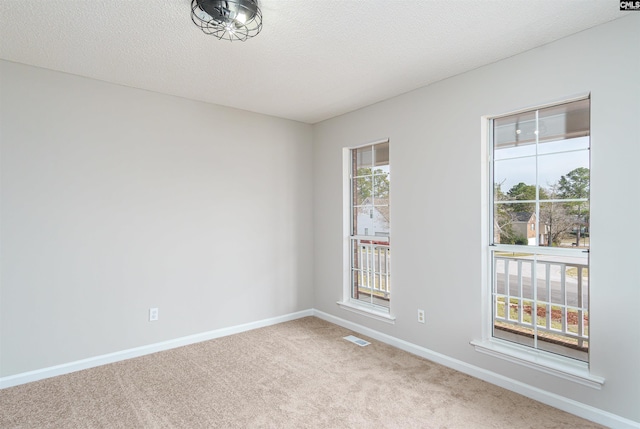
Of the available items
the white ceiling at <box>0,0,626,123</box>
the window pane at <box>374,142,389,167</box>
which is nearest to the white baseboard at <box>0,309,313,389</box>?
the window pane at <box>374,142,389,167</box>

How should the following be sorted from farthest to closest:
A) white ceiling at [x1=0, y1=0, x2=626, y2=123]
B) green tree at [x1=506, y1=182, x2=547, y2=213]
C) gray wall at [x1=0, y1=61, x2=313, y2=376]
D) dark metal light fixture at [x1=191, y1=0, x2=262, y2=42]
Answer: gray wall at [x1=0, y1=61, x2=313, y2=376], green tree at [x1=506, y1=182, x2=547, y2=213], white ceiling at [x1=0, y1=0, x2=626, y2=123], dark metal light fixture at [x1=191, y1=0, x2=262, y2=42]

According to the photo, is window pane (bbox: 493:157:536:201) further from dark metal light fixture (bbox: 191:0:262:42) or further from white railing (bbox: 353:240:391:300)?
dark metal light fixture (bbox: 191:0:262:42)

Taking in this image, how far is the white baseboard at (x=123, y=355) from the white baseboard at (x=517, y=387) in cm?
137

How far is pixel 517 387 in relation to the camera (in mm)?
2555

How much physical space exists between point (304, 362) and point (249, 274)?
1.33 m

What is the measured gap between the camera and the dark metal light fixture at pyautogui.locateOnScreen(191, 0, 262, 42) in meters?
1.90

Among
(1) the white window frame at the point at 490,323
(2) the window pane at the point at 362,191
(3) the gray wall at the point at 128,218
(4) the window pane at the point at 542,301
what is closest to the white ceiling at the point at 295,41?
(3) the gray wall at the point at 128,218

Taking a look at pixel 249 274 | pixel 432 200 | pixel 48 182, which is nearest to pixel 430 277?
pixel 432 200

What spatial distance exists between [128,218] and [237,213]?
113 cm

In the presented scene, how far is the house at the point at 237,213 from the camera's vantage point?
218 centimetres

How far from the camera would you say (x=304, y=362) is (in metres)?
3.12

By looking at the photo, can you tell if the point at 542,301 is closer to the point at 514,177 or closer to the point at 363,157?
the point at 514,177

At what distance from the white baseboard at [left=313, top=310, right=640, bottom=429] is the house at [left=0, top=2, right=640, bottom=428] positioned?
0.03ft

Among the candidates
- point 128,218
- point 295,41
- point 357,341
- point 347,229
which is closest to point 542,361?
point 357,341
